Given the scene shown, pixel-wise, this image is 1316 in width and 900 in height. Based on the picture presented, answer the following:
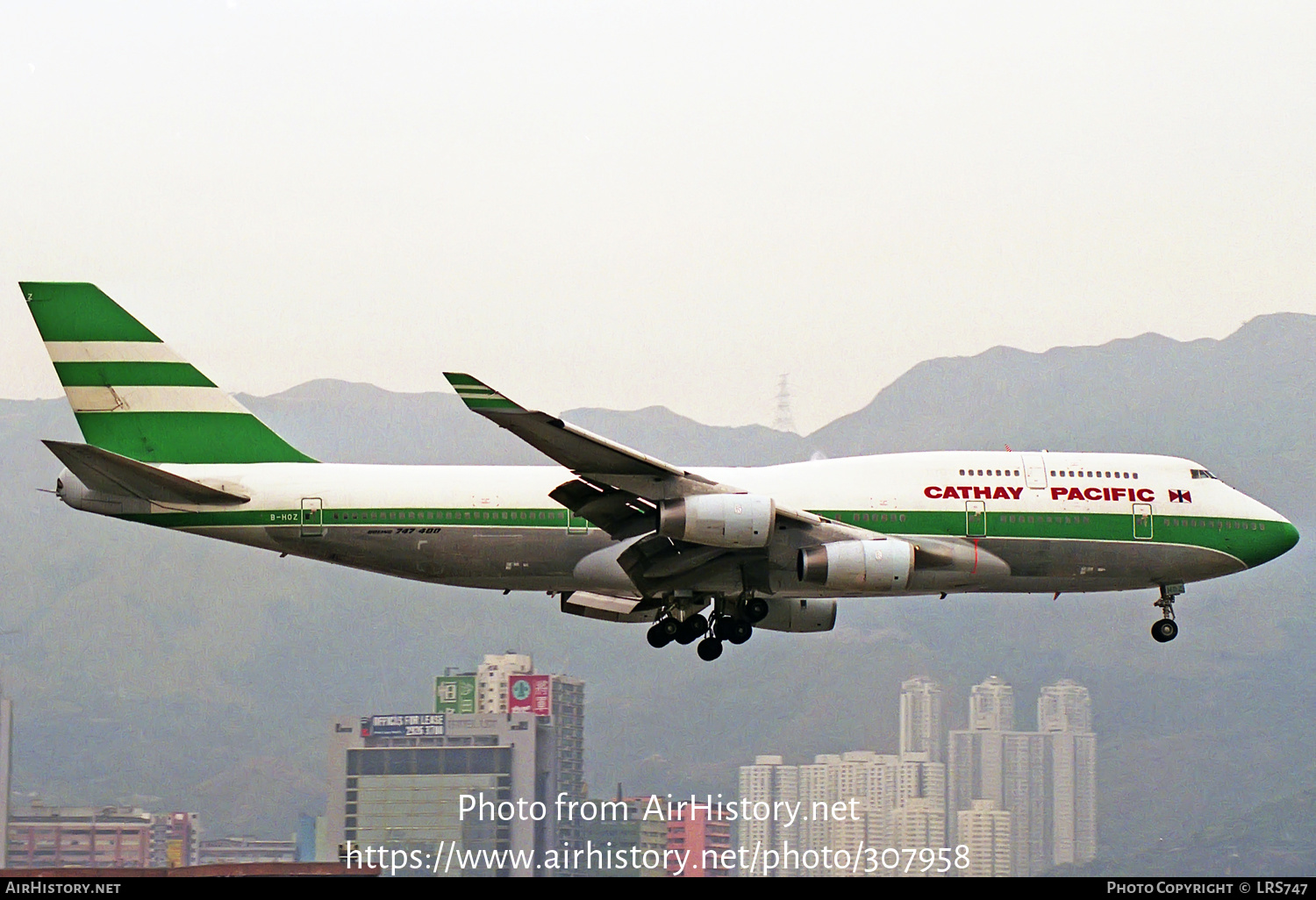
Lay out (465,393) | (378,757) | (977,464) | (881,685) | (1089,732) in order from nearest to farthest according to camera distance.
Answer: (465,393), (977,464), (378,757), (1089,732), (881,685)

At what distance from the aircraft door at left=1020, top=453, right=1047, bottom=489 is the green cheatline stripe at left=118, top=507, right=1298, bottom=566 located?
83cm

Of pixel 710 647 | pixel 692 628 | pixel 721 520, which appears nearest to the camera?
pixel 721 520

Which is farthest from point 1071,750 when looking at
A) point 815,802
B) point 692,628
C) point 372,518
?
point 372,518

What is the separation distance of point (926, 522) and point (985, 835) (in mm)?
119763

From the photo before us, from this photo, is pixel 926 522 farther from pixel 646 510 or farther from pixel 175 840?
pixel 175 840

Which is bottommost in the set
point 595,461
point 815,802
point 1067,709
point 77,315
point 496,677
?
point 815,802

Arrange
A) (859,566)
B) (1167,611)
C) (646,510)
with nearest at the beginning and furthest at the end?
(859,566)
(646,510)
(1167,611)

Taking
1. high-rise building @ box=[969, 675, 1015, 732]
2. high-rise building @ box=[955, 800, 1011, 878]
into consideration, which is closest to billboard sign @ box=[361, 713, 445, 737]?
high-rise building @ box=[955, 800, 1011, 878]

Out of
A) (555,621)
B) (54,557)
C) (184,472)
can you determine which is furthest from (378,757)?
(184,472)

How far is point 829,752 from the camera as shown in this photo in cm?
15975

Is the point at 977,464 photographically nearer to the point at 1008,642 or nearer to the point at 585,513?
the point at 585,513

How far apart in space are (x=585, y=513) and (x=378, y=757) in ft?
307

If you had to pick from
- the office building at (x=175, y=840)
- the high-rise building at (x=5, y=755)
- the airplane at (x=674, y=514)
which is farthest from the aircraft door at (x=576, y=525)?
the office building at (x=175, y=840)

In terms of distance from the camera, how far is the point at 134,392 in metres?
38.4
